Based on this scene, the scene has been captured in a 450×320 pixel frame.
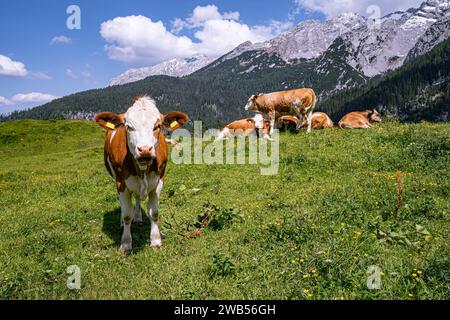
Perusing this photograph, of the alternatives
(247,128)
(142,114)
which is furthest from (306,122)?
(142,114)

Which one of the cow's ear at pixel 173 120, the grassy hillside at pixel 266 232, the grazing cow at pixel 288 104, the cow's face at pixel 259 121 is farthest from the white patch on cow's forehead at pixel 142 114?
the cow's face at pixel 259 121

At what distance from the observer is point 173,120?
8359 millimetres

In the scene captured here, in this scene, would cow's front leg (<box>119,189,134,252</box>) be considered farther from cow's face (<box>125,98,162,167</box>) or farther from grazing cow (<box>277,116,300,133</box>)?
grazing cow (<box>277,116,300,133</box>)

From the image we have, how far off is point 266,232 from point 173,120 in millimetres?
3369

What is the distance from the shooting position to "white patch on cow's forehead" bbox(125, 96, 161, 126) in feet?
24.1

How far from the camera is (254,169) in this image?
16.2m

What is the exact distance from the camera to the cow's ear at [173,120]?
824 centimetres

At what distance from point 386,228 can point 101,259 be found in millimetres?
6157

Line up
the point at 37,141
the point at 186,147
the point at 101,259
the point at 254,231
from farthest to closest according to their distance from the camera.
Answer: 1. the point at 37,141
2. the point at 186,147
3. the point at 254,231
4. the point at 101,259

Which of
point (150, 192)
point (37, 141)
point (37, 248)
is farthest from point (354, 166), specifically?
point (37, 141)

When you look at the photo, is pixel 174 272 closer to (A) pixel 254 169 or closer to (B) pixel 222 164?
(A) pixel 254 169

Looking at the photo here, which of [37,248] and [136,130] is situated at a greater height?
[136,130]

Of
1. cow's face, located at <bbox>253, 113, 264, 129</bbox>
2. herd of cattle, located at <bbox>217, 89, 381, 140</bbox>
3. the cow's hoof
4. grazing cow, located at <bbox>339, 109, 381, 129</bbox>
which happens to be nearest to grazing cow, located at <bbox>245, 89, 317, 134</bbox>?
herd of cattle, located at <bbox>217, 89, 381, 140</bbox>
